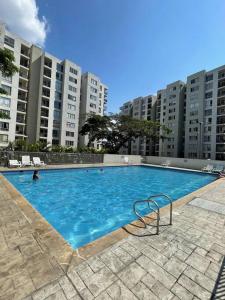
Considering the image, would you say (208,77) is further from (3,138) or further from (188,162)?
(3,138)

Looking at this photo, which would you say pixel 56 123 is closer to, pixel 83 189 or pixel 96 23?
pixel 96 23

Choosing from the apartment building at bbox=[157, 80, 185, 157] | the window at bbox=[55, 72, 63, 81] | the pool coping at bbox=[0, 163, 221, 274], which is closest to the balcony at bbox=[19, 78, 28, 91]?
the window at bbox=[55, 72, 63, 81]

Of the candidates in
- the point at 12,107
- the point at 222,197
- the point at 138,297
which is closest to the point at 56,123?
the point at 12,107

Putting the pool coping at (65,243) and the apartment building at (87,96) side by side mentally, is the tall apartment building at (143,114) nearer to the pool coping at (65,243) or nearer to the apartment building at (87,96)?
the apartment building at (87,96)

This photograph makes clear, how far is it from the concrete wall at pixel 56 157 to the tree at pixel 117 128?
15.1 meters

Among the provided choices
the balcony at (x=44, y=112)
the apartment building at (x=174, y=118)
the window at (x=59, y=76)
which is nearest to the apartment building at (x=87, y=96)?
the window at (x=59, y=76)

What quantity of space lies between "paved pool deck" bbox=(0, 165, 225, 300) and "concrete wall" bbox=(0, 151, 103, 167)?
14106 millimetres

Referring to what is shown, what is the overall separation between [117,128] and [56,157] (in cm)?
2182

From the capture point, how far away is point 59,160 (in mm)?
20859

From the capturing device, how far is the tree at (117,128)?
1523 inches

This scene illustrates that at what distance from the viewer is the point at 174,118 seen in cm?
5722

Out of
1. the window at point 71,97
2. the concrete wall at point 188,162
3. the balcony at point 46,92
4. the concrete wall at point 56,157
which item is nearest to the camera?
the concrete wall at point 56,157

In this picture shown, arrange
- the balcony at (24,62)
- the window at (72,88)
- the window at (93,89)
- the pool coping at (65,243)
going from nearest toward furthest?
the pool coping at (65,243) → the balcony at (24,62) → the window at (72,88) → the window at (93,89)

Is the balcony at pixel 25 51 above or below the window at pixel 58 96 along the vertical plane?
above
